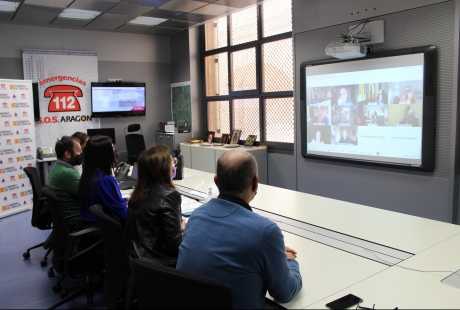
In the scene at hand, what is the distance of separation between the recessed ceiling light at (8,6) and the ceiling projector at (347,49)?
412 cm

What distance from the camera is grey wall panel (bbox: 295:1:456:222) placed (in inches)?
142

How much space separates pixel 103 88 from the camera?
276 inches

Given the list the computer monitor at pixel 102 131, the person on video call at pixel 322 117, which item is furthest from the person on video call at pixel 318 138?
the computer monitor at pixel 102 131

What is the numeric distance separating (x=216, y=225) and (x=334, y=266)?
29.8 inches

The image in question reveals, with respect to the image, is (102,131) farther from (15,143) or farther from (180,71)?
(180,71)

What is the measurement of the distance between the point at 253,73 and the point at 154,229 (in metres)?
→ 4.48

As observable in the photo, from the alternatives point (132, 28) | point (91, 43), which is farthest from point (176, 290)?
point (91, 43)

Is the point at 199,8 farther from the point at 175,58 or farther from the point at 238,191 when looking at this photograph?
the point at 238,191

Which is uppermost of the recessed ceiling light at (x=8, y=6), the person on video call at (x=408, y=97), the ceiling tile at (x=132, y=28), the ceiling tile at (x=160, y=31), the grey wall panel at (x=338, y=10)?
the ceiling tile at (x=160, y=31)

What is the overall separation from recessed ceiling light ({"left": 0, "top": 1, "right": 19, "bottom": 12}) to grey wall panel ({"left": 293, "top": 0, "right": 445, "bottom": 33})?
3.73 metres

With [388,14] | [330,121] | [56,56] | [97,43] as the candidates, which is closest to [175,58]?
[97,43]

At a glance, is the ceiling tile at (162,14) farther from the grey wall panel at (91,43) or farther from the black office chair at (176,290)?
the black office chair at (176,290)

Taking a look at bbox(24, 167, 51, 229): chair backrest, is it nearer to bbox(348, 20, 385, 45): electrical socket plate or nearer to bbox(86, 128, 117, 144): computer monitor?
bbox(86, 128, 117, 144): computer monitor

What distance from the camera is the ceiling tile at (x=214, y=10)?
218 inches
